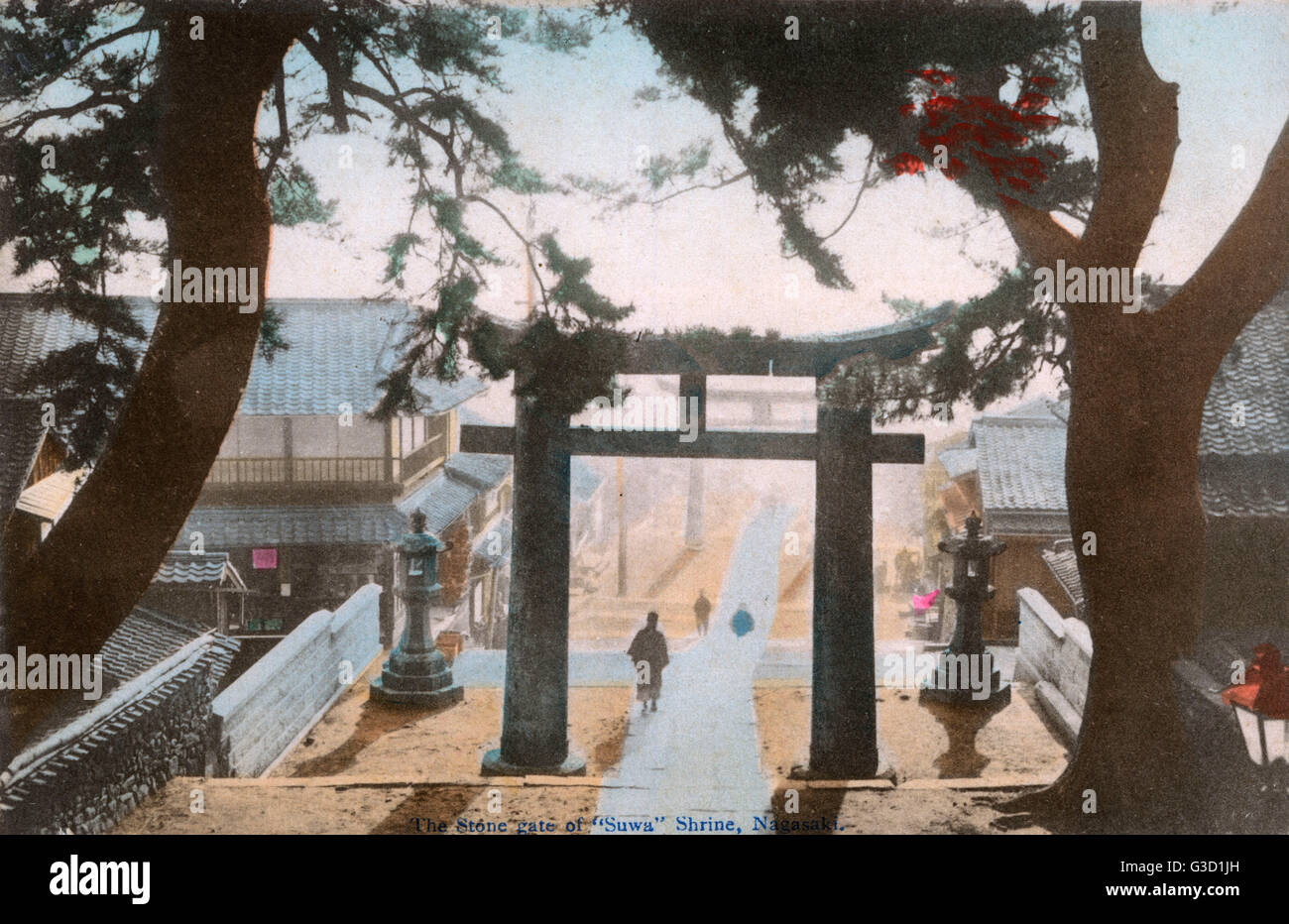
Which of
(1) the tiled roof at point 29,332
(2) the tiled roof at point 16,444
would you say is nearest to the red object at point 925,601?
(1) the tiled roof at point 29,332

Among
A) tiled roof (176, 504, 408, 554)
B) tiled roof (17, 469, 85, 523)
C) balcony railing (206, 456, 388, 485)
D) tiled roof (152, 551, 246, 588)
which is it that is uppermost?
balcony railing (206, 456, 388, 485)

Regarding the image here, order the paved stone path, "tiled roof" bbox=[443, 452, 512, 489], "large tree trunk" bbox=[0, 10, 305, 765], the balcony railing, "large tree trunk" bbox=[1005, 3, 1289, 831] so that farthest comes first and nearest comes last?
"tiled roof" bbox=[443, 452, 512, 489]
the balcony railing
the paved stone path
"large tree trunk" bbox=[1005, 3, 1289, 831]
"large tree trunk" bbox=[0, 10, 305, 765]

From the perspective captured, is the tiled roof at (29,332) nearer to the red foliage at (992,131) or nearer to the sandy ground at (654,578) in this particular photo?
the sandy ground at (654,578)

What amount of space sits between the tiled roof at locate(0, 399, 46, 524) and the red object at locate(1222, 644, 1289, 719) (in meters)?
6.06

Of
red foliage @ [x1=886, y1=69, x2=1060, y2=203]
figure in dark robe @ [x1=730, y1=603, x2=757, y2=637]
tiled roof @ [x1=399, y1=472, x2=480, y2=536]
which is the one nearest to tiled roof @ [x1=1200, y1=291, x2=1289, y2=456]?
red foliage @ [x1=886, y1=69, x2=1060, y2=203]

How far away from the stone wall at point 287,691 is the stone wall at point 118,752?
13 centimetres

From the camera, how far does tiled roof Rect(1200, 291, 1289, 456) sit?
453 cm

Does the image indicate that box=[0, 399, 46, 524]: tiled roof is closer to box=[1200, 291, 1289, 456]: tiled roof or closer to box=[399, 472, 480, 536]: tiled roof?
box=[399, 472, 480, 536]: tiled roof

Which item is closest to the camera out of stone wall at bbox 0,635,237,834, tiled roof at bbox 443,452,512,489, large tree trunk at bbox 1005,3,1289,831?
stone wall at bbox 0,635,237,834

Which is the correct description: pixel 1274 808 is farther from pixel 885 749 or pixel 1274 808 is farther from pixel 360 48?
pixel 360 48

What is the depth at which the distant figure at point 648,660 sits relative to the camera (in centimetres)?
498

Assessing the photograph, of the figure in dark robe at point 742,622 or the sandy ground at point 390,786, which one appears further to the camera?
the figure in dark robe at point 742,622

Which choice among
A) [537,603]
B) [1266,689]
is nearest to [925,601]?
[1266,689]
